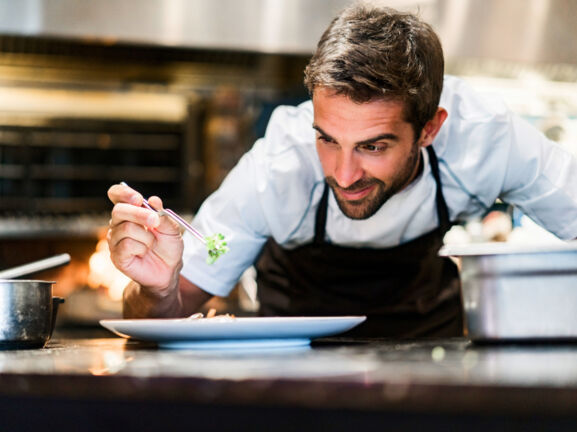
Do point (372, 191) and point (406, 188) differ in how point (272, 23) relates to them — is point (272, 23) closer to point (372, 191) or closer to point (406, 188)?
point (406, 188)

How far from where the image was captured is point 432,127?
1.67 meters

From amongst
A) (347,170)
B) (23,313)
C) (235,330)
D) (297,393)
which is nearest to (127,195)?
(23,313)

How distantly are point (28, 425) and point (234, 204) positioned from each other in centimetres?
103

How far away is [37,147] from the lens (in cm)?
420

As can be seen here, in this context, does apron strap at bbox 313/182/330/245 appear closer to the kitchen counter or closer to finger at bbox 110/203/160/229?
finger at bbox 110/203/160/229

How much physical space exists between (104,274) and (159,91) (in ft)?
3.68

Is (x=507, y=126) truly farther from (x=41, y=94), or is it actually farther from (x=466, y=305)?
(x=41, y=94)

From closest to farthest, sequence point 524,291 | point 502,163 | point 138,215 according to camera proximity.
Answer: point 524,291
point 138,215
point 502,163

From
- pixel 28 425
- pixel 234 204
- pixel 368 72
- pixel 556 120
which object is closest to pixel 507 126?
pixel 368 72

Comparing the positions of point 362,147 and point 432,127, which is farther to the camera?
point 432,127

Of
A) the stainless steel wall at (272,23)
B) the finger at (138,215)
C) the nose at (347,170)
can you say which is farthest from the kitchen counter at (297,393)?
the stainless steel wall at (272,23)

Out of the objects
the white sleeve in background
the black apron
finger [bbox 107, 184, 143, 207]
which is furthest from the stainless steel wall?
finger [bbox 107, 184, 143, 207]

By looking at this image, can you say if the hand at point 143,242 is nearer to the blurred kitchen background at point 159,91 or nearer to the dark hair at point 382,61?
the dark hair at point 382,61

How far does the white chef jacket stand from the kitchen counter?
0.92 metres
